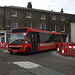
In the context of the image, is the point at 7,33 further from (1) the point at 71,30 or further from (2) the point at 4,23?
(1) the point at 71,30

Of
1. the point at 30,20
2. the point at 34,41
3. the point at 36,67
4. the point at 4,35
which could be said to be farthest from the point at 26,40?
the point at 30,20

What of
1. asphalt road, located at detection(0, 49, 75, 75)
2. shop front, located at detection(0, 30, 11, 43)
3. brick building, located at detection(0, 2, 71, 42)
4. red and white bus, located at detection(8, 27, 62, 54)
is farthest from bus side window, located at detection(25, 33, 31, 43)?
shop front, located at detection(0, 30, 11, 43)

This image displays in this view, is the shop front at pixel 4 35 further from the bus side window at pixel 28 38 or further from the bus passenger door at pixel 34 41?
the bus side window at pixel 28 38

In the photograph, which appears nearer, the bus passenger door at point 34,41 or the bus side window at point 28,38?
the bus side window at point 28,38

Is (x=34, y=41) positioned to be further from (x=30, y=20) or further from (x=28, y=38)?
(x=30, y=20)

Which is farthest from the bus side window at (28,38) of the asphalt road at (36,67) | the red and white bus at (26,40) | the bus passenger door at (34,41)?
the asphalt road at (36,67)

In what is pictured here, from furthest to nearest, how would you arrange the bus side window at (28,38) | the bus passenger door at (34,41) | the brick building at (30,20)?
the brick building at (30,20) < the bus passenger door at (34,41) < the bus side window at (28,38)

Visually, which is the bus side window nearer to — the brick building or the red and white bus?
the red and white bus

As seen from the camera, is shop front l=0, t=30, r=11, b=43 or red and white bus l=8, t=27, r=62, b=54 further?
shop front l=0, t=30, r=11, b=43

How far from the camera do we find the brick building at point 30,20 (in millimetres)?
26281

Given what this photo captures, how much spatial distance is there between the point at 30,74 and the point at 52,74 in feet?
3.30

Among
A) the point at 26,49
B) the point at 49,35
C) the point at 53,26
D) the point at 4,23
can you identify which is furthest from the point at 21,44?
the point at 53,26

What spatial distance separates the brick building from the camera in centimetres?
2628

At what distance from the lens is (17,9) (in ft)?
90.0
